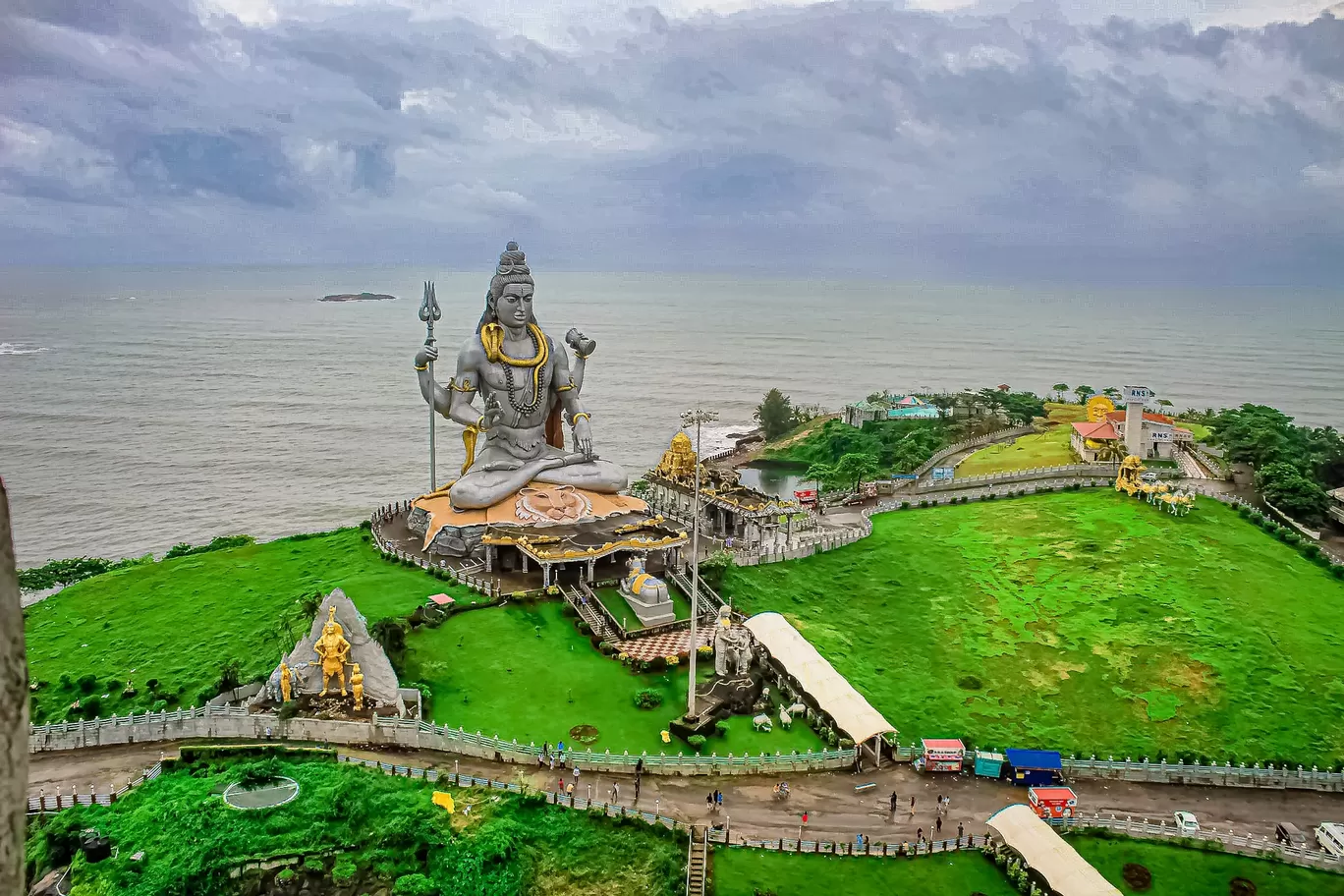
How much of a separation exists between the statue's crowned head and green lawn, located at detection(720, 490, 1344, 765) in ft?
47.4

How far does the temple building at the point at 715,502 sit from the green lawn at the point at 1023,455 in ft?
53.5

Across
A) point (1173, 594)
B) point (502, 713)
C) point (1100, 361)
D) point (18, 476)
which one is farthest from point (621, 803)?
point (1100, 361)

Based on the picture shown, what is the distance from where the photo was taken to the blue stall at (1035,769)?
2747 centimetres

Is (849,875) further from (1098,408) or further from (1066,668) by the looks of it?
(1098,408)

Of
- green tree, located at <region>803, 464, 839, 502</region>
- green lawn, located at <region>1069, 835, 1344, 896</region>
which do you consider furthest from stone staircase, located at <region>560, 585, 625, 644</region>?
green tree, located at <region>803, 464, 839, 502</region>

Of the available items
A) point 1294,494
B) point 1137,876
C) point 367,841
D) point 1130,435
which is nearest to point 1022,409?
point 1130,435

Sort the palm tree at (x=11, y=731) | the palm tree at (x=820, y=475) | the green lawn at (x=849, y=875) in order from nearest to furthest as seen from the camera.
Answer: the palm tree at (x=11, y=731)
the green lawn at (x=849, y=875)
the palm tree at (x=820, y=475)

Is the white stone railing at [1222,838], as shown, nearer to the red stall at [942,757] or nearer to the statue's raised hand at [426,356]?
the red stall at [942,757]

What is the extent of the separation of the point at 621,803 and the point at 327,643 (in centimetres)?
977

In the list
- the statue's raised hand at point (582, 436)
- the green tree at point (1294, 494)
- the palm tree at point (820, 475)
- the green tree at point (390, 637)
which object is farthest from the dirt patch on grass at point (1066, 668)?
the palm tree at point (820, 475)

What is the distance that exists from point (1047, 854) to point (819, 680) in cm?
875

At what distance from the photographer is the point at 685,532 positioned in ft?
139

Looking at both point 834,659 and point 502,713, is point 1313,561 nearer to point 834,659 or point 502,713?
point 834,659

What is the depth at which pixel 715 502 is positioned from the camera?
49.5m
